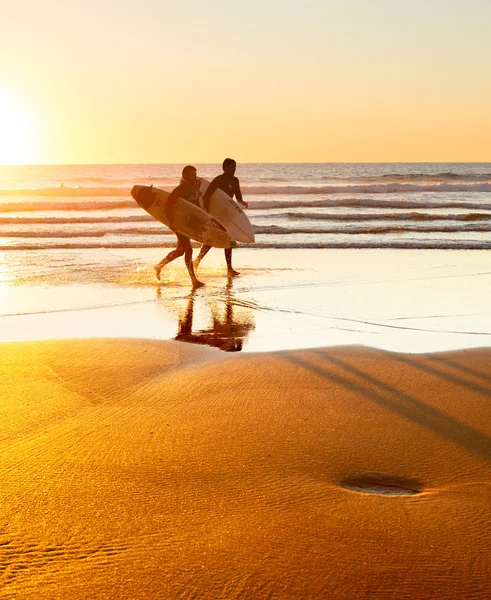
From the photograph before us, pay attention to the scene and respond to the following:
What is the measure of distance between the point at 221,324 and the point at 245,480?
4759 millimetres

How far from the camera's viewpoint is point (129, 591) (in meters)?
2.71

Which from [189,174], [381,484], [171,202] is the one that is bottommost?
[381,484]

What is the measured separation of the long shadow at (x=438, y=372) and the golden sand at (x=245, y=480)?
22 mm

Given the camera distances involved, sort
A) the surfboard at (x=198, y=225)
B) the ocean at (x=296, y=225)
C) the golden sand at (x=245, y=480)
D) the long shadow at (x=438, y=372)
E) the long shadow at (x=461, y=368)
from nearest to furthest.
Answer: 1. the golden sand at (x=245, y=480)
2. the long shadow at (x=438, y=372)
3. the long shadow at (x=461, y=368)
4. the surfboard at (x=198, y=225)
5. the ocean at (x=296, y=225)

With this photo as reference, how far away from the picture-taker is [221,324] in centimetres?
835

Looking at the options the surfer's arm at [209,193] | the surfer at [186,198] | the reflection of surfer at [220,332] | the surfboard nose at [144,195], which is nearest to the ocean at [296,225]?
the surfboard nose at [144,195]

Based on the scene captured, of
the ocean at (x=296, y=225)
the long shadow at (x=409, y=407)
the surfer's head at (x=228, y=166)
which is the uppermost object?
the surfer's head at (x=228, y=166)

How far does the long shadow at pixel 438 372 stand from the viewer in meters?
5.32

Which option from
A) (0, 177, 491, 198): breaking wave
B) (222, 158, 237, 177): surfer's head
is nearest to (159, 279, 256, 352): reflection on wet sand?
(222, 158, 237, 177): surfer's head

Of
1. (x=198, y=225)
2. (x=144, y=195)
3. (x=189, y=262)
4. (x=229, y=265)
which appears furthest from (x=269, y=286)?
(x=144, y=195)

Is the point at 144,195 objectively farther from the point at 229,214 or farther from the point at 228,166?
the point at 228,166

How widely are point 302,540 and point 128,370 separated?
304 cm

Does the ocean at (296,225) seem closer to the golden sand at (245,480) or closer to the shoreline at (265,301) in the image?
the shoreline at (265,301)

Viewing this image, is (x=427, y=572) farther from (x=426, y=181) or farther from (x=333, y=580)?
(x=426, y=181)
